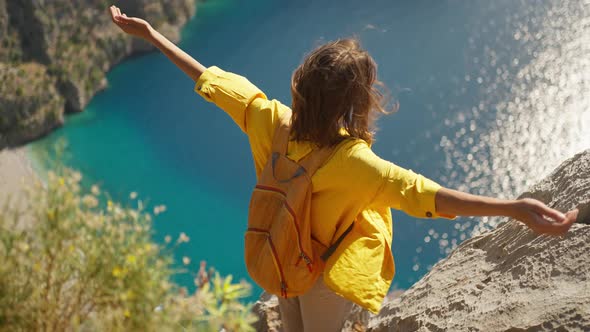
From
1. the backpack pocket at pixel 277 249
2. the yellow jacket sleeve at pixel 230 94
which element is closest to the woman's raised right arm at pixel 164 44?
the yellow jacket sleeve at pixel 230 94

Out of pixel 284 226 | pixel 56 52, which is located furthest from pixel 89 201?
pixel 56 52

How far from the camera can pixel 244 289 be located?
1.42 meters

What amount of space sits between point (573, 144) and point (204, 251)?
6.40m

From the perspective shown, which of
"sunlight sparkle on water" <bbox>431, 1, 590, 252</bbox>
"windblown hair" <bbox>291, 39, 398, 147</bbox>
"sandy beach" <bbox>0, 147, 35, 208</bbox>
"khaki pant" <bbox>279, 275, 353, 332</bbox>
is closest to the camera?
"windblown hair" <bbox>291, 39, 398, 147</bbox>

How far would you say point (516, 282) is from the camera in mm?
2348

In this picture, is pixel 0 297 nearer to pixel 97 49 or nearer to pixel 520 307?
pixel 520 307

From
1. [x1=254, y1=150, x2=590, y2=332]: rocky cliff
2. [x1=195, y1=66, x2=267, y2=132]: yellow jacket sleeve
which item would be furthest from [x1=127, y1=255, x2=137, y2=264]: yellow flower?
[x1=254, y1=150, x2=590, y2=332]: rocky cliff

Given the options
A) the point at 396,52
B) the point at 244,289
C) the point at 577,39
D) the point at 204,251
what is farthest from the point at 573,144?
the point at 244,289

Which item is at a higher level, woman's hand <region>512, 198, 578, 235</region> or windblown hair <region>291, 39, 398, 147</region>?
windblown hair <region>291, 39, 398, 147</region>

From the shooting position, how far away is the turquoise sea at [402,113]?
1055 cm

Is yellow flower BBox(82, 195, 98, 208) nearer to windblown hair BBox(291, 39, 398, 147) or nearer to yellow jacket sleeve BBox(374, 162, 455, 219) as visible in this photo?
windblown hair BBox(291, 39, 398, 147)

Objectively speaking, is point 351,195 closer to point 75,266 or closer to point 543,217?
point 543,217

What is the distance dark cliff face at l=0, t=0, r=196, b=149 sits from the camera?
14445mm

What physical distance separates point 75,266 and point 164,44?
1.00 metres
